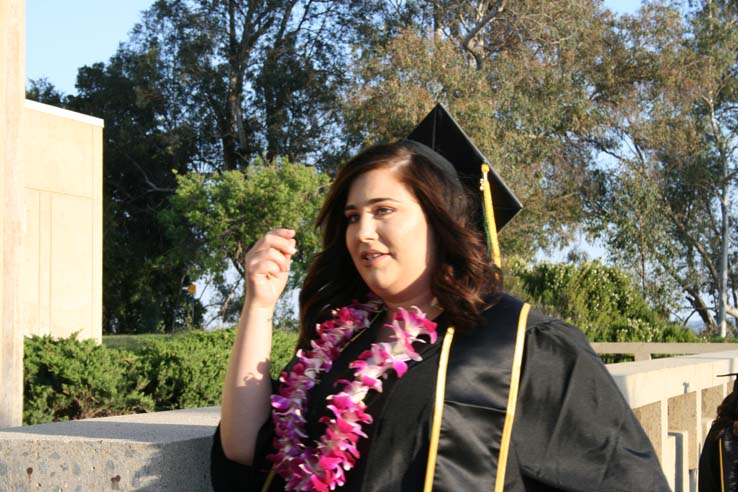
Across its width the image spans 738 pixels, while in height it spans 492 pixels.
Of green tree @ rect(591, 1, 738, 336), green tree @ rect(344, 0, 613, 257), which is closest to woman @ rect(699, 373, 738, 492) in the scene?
green tree @ rect(344, 0, 613, 257)

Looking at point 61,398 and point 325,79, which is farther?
point 325,79

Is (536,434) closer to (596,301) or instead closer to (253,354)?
(253,354)

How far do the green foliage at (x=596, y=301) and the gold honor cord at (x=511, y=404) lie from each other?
14307mm

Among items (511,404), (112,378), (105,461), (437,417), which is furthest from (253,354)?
(112,378)

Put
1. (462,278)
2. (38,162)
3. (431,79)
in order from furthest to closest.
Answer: (431,79)
(38,162)
(462,278)

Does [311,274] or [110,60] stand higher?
[110,60]

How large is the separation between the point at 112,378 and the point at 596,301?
11.8 meters

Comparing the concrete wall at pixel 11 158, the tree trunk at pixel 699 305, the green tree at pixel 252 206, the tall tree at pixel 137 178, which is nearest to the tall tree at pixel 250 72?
the tall tree at pixel 137 178

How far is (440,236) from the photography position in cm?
216

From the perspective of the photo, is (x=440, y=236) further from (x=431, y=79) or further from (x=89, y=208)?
(x=431, y=79)

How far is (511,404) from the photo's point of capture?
6.15ft

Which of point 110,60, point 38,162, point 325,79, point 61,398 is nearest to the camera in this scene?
point 61,398

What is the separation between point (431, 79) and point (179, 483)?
72.4 ft

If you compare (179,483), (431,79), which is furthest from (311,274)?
(431,79)
